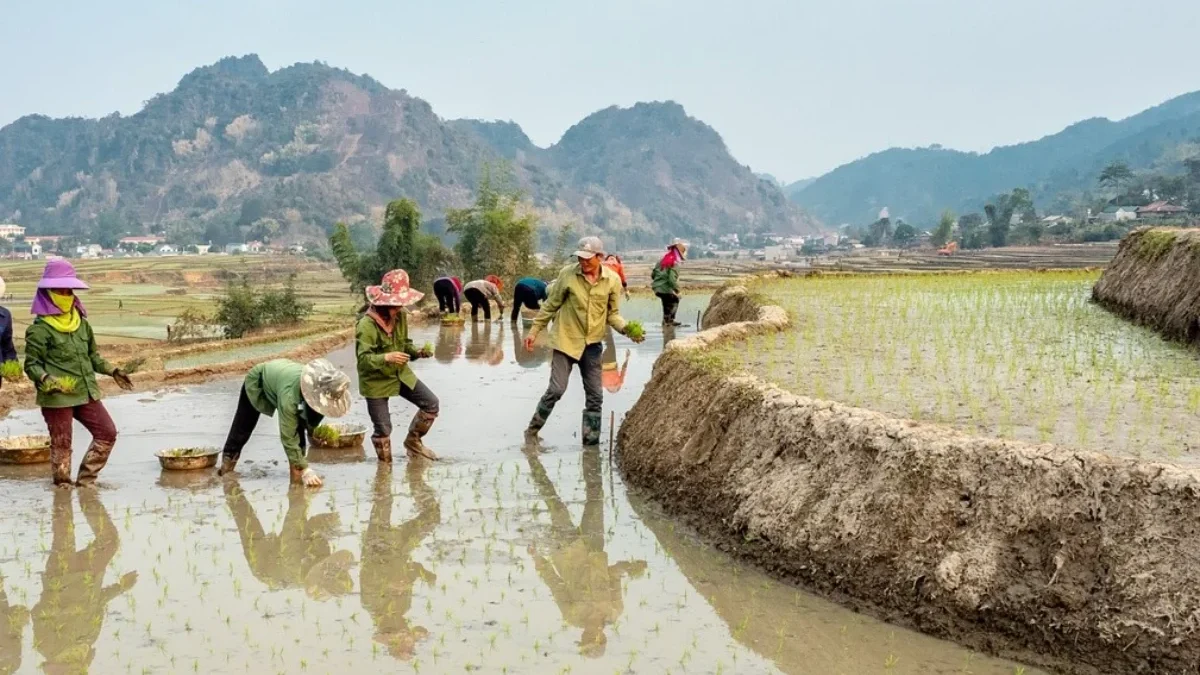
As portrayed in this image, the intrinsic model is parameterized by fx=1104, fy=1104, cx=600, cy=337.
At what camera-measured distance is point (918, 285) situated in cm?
2089

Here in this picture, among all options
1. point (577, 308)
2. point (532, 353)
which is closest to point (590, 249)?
point (577, 308)

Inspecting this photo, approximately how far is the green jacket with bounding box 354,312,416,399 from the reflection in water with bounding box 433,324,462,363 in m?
6.68

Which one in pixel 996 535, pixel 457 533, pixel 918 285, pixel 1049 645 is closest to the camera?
pixel 1049 645

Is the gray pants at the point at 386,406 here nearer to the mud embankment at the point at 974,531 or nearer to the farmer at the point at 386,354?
the farmer at the point at 386,354

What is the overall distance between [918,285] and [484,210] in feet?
50.7

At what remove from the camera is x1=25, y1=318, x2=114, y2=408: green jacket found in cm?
762

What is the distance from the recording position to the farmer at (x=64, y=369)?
7.62 meters

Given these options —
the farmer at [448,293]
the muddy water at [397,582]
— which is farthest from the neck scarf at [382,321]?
the farmer at [448,293]

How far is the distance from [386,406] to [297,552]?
2.29m

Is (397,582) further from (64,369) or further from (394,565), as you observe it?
(64,369)

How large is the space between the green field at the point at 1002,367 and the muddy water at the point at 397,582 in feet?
5.43

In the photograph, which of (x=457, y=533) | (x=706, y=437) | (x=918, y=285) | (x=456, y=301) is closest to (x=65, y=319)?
(x=457, y=533)

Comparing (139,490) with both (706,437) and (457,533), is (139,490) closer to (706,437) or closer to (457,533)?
(457,533)

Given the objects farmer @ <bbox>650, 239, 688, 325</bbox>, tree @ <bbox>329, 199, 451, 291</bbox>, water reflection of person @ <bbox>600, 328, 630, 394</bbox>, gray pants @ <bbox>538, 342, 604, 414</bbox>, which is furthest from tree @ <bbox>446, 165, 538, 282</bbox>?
gray pants @ <bbox>538, 342, 604, 414</bbox>
